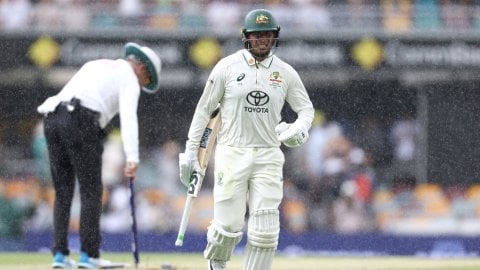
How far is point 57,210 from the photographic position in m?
11.5

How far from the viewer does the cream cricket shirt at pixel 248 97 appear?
9836mm

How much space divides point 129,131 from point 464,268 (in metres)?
3.77

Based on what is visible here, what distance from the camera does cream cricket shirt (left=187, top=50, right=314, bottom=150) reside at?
9836 millimetres

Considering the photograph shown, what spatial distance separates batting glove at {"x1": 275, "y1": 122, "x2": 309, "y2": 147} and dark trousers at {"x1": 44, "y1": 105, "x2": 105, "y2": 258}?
231 cm

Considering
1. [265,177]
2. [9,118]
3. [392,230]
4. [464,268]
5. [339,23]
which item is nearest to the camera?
[265,177]

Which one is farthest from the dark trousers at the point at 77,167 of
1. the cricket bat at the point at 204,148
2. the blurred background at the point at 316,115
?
the blurred background at the point at 316,115

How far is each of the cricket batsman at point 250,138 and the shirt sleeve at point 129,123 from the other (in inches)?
57.8

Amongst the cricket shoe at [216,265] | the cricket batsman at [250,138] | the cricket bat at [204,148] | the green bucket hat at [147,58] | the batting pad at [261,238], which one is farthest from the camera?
the green bucket hat at [147,58]

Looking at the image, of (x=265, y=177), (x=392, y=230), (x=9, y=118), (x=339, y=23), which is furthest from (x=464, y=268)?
(x=9, y=118)

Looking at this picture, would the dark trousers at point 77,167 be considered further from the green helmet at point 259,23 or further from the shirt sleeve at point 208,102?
the green helmet at point 259,23

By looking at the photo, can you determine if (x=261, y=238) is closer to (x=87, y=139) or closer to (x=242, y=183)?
(x=242, y=183)

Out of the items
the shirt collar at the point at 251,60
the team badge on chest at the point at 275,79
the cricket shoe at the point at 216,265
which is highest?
the shirt collar at the point at 251,60

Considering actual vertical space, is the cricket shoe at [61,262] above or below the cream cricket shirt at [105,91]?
below

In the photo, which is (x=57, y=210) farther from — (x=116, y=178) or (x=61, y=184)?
(x=116, y=178)
